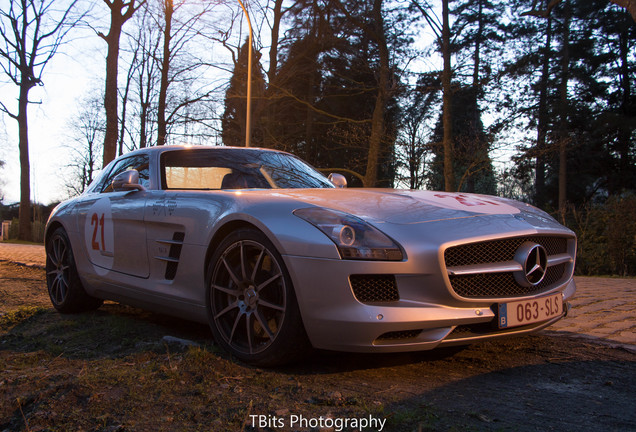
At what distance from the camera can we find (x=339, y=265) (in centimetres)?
278

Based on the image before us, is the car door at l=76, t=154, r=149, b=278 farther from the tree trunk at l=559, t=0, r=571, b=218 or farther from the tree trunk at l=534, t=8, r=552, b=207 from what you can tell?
the tree trunk at l=559, t=0, r=571, b=218

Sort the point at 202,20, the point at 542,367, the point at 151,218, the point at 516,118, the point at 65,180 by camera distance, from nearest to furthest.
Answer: the point at 542,367 → the point at 151,218 → the point at 202,20 → the point at 516,118 → the point at 65,180

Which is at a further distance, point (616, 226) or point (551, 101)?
point (551, 101)

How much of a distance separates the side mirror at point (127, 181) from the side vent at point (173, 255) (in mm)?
722

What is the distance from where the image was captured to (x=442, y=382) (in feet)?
9.48

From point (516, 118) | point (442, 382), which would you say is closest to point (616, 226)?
point (442, 382)

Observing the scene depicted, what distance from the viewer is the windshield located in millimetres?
4234

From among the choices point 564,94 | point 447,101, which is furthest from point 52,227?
point 564,94

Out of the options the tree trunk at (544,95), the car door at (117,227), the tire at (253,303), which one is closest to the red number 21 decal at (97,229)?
the car door at (117,227)

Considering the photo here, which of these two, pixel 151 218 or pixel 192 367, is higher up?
pixel 151 218

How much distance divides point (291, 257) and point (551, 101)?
29.6 m

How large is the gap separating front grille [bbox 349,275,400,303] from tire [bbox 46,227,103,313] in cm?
318

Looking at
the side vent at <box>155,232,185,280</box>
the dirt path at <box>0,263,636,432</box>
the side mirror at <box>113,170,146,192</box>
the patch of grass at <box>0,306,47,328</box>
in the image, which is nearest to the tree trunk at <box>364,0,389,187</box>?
the patch of grass at <box>0,306,47,328</box>

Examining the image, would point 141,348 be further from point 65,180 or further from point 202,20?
point 65,180
